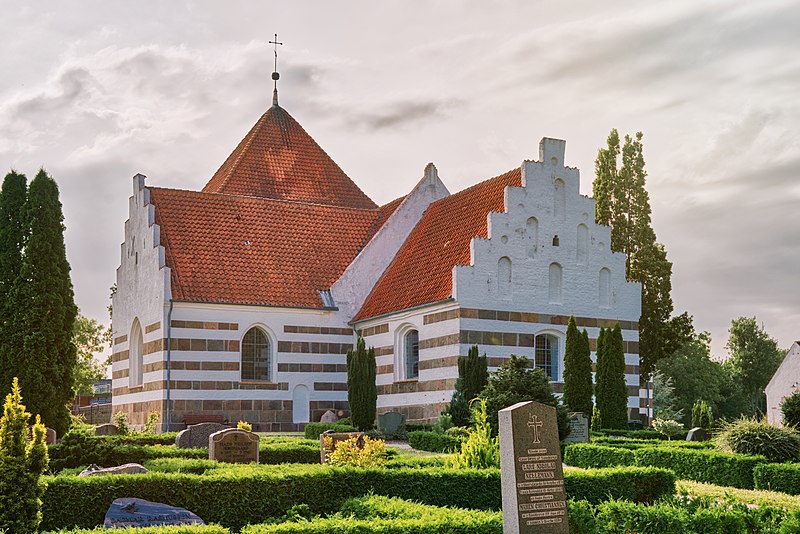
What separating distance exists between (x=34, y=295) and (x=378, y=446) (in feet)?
42.3

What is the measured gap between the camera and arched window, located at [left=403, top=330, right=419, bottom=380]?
34750 millimetres

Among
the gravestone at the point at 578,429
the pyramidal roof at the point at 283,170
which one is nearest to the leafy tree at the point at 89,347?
the pyramidal roof at the point at 283,170

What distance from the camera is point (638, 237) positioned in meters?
48.8

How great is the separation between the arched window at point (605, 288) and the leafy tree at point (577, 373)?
13.7 feet

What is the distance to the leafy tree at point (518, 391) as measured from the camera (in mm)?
24859

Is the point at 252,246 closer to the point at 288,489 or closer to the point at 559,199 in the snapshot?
the point at 559,199

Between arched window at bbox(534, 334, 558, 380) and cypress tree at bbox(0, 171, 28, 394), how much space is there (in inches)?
636

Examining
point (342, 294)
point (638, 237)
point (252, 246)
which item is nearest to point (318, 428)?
point (342, 294)

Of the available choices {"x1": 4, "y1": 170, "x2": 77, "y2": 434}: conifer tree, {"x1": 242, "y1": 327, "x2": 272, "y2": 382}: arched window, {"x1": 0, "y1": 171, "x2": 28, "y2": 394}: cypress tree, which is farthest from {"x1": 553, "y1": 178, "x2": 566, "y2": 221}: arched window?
{"x1": 0, "y1": 171, "x2": 28, "y2": 394}: cypress tree

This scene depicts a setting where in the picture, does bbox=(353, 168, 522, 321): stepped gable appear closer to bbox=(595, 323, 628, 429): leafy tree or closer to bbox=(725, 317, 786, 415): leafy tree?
bbox=(595, 323, 628, 429): leafy tree

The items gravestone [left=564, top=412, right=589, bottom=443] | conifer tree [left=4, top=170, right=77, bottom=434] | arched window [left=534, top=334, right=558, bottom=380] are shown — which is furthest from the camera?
arched window [left=534, top=334, right=558, bottom=380]

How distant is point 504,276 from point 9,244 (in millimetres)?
14911

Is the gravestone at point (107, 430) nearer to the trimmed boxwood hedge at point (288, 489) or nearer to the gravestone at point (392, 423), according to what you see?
the gravestone at point (392, 423)

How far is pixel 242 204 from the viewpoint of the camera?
39500mm
